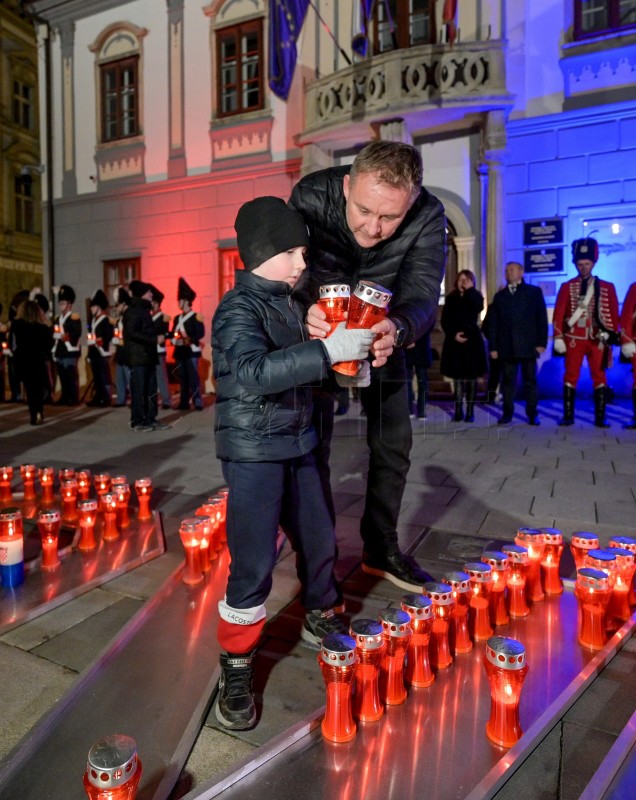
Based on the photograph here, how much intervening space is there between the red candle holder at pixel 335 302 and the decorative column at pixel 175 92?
12966 millimetres

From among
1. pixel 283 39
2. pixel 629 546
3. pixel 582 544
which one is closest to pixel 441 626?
pixel 582 544

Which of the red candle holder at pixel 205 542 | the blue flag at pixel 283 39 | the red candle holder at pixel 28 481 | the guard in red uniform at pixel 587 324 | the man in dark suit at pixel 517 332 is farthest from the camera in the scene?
the blue flag at pixel 283 39

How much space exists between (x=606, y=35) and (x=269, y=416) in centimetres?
1134

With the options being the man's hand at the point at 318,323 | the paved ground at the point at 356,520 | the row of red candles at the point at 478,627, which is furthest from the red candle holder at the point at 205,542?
the man's hand at the point at 318,323

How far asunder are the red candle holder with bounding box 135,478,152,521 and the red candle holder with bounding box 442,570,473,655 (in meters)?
2.18

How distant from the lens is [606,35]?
9938 mm

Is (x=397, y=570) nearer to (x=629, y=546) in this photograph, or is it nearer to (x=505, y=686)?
(x=629, y=546)

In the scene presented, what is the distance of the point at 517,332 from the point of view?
7.31 metres

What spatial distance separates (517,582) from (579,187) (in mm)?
9699

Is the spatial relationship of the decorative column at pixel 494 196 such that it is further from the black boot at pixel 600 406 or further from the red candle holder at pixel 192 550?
the red candle holder at pixel 192 550

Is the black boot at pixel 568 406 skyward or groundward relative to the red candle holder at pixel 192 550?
skyward

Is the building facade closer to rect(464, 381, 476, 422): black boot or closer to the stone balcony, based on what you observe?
the stone balcony

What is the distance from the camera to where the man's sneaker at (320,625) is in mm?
2137

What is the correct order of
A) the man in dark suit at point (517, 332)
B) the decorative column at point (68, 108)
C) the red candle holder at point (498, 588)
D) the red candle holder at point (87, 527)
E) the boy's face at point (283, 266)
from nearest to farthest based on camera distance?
the boy's face at point (283, 266)
the red candle holder at point (498, 588)
the red candle holder at point (87, 527)
the man in dark suit at point (517, 332)
the decorative column at point (68, 108)
